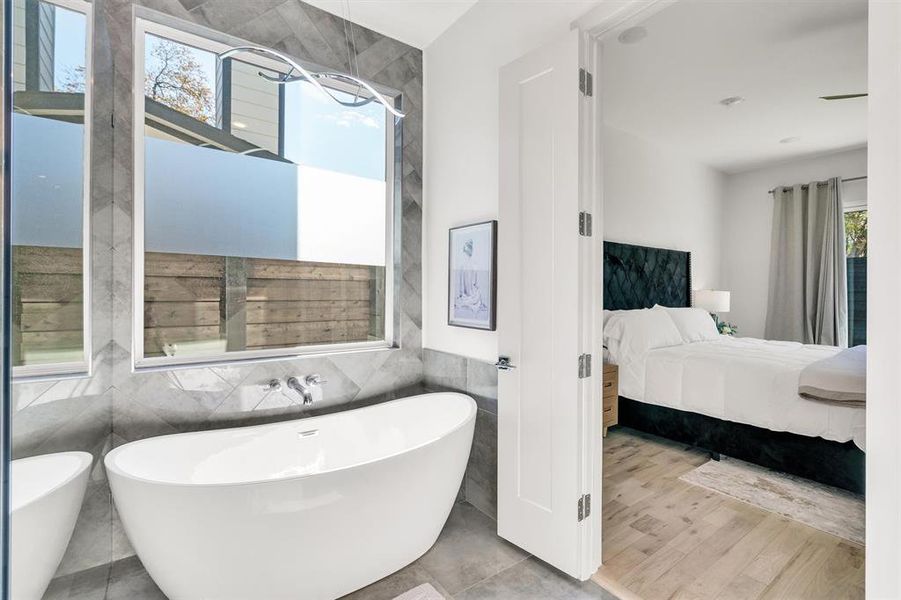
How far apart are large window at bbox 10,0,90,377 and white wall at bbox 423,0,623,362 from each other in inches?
65.4

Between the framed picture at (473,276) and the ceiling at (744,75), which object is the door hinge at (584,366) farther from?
the ceiling at (744,75)

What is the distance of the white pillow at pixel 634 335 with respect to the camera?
3615 millimetres

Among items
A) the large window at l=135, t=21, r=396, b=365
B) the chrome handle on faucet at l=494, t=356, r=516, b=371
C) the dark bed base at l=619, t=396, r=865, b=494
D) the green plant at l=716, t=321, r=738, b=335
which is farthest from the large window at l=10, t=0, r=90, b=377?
the green plant at l=716, t=321, r=738, b=335

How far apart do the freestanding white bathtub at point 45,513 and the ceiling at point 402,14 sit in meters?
2.48

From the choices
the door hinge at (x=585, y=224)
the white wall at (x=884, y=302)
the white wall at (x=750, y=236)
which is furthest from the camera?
the white wall at (x=750, y=236)

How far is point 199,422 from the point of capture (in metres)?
2.10

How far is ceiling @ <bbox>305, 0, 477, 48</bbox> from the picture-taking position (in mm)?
2412

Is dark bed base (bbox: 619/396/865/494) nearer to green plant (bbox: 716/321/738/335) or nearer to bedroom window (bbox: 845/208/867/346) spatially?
green plant (bbox: 716/321/738/335)

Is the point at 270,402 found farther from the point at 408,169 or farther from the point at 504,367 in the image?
the point at 408,169

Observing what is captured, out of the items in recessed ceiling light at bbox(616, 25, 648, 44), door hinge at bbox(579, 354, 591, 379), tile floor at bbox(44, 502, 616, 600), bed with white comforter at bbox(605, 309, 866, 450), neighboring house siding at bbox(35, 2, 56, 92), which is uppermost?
recessed ceiling light at bbox(616, 25, 648, 44)

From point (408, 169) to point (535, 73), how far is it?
3.54ft

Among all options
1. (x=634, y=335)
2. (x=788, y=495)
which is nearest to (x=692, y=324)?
(x=634, y=335)

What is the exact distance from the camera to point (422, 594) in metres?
1.77

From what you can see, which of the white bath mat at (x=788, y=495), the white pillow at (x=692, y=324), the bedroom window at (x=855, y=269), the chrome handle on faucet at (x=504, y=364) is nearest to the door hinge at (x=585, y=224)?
the chrome handle on faucet at (x=504, y=364)
